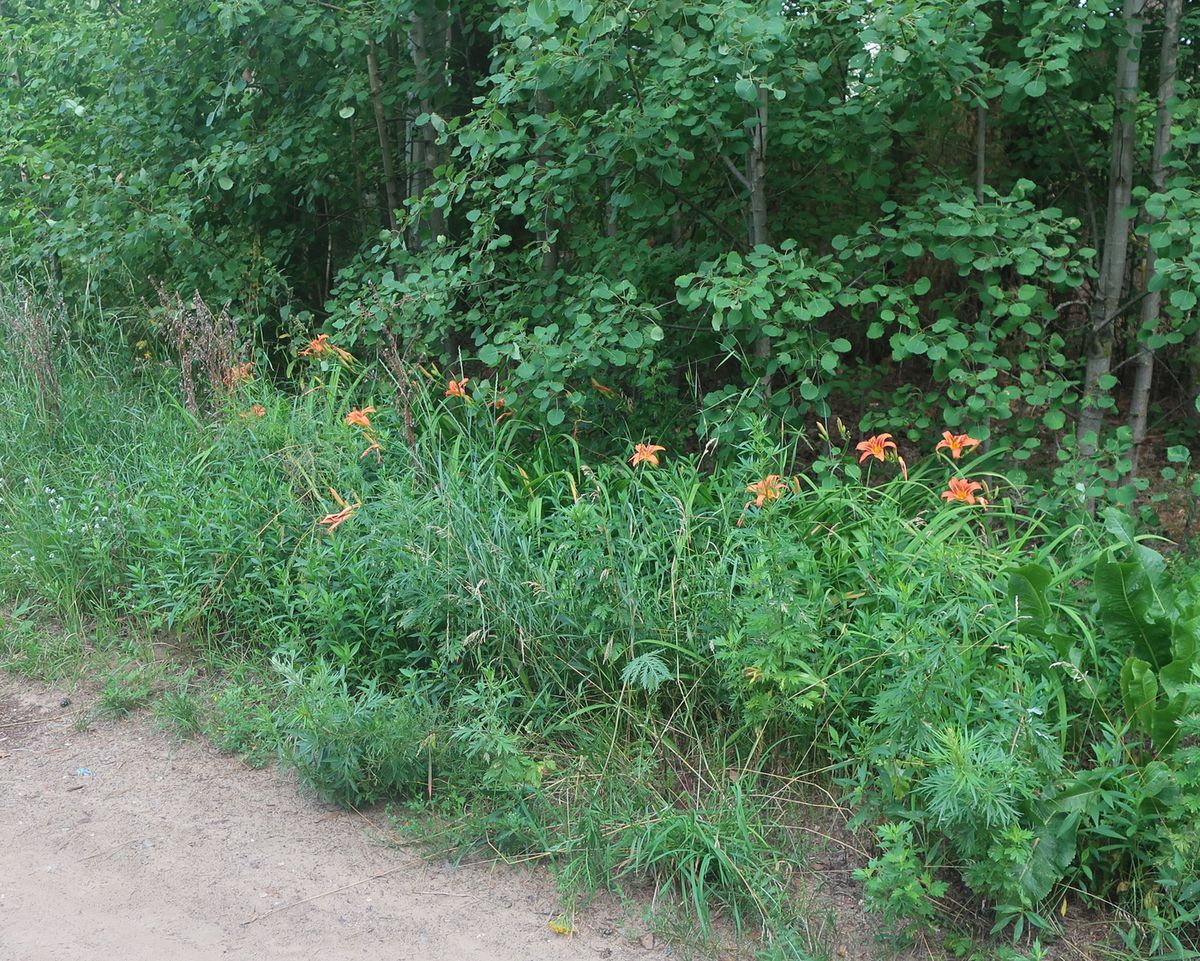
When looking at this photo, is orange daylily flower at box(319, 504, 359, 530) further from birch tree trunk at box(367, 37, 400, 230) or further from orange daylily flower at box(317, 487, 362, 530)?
birch tree trunk at box(367, 37, 400, 230)

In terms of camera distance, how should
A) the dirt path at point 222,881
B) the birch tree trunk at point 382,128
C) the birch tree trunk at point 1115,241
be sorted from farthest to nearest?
the birch tree trunk at point 382,128 < the birch tree trunk at point 1115,241 < the dirt path at point 222,881

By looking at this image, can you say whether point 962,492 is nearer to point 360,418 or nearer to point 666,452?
point 666,452

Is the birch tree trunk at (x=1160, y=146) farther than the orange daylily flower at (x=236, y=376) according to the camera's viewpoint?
No

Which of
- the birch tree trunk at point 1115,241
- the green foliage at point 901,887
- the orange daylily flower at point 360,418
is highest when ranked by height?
the birch tree trunk at point 1115,241

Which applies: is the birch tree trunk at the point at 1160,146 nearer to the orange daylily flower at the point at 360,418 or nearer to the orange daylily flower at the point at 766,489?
the orange daylily flower at the point at 766,489

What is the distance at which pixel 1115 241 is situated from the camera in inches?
220

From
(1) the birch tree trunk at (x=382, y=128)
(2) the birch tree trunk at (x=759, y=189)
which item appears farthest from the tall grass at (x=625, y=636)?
(1) the birch tree trunk at (x=382, y=128)

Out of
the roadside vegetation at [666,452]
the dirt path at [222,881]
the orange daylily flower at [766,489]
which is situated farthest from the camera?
the orange daylily flower at [766,489]

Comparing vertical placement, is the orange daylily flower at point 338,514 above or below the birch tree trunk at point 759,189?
below

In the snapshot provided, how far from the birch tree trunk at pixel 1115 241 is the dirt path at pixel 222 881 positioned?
3596 millimetres

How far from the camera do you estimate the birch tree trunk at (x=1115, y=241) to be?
17.9 ft

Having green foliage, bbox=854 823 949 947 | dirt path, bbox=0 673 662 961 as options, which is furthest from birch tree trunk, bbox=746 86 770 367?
dirt path, bbox=0 673 662 961

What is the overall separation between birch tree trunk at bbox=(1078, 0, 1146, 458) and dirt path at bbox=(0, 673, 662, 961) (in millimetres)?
3596

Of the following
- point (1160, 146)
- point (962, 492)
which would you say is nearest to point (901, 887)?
point (962, 492)
